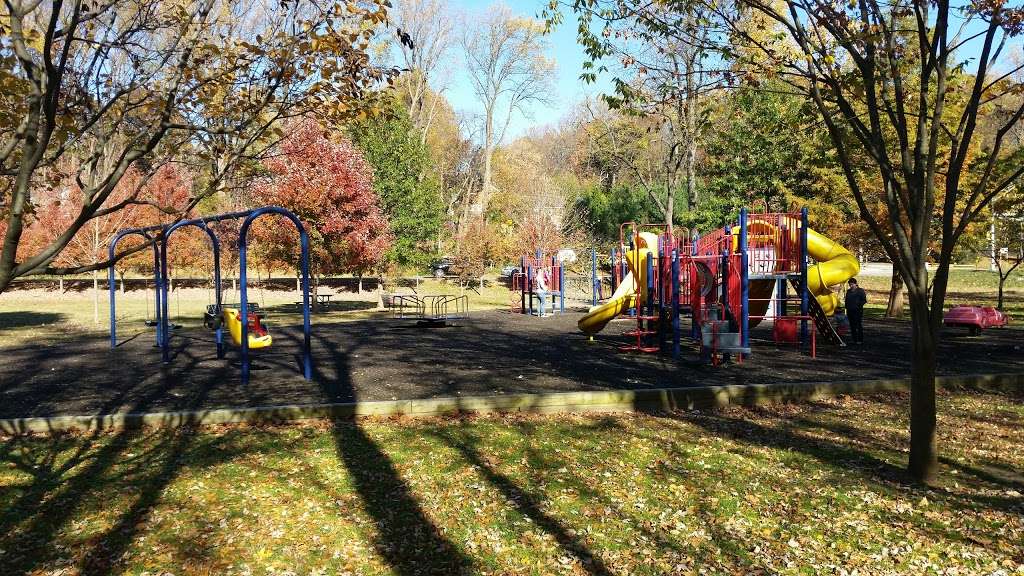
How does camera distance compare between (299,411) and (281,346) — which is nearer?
(299,411)

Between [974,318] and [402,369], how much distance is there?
1356 cm

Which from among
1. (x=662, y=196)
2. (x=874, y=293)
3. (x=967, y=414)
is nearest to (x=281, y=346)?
(x=967, y=414)

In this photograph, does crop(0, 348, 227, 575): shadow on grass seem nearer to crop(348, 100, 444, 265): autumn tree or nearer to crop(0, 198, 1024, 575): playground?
crop(0, 198, 1024, 575): playground

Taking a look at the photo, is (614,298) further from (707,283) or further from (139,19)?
(139,19)

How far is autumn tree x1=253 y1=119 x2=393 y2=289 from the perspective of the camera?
82.8ft

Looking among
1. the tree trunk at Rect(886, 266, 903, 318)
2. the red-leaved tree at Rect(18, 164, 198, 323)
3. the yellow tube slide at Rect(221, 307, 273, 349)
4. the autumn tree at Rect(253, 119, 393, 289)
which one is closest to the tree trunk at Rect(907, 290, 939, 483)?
the yellow tube slide at Rect(221, 307, 273, 349)

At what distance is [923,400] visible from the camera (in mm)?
6219

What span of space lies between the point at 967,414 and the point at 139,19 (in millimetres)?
9991

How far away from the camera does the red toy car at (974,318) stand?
16.6 meters

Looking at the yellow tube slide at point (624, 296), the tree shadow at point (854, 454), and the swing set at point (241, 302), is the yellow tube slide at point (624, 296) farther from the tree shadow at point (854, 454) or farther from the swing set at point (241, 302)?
the tree shadow at point (854, 454)

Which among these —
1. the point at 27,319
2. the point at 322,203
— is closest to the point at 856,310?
the point at 322,203

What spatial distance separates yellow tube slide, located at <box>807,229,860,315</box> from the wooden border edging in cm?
656

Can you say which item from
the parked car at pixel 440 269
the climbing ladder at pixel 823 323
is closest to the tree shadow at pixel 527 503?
the climbing ladder at pixel 823 323

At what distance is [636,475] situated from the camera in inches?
253
